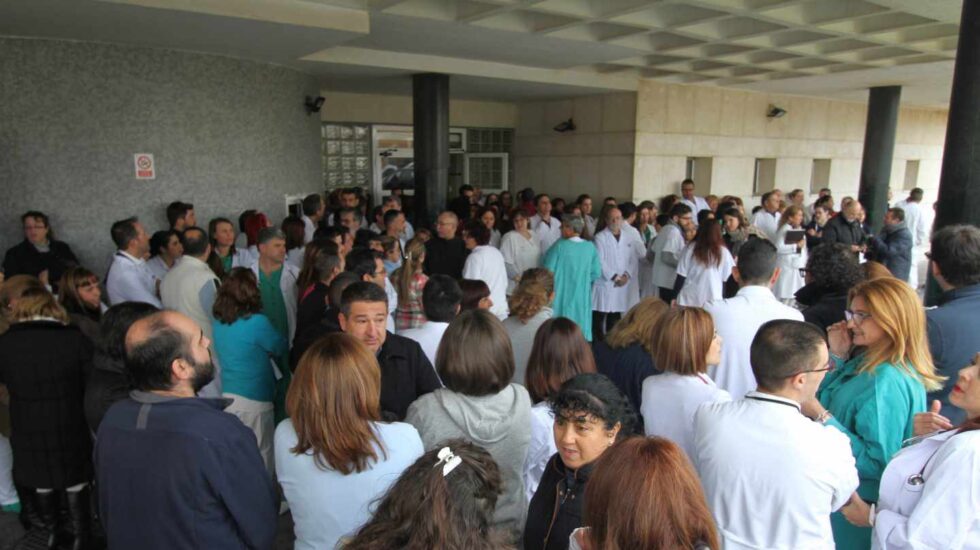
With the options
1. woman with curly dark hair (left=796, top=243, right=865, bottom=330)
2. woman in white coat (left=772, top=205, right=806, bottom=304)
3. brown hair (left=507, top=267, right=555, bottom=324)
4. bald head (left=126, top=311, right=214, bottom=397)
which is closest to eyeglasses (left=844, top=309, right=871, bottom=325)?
woman with curly dark hair (left=796, top=243, right=865, bottom=330)

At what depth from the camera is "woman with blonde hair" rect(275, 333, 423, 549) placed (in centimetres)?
196

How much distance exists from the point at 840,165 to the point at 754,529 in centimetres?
1715

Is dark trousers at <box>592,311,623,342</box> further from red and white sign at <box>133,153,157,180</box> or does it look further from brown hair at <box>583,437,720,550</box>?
brown hair at <box>583,437,720,550</box>

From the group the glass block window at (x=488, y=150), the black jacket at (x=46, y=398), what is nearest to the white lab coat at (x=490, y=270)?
the black jacket at (x=46, y=398)

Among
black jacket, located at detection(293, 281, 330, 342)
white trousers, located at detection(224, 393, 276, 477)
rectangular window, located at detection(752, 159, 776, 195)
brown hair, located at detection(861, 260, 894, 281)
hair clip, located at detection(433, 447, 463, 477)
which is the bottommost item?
white trousers, located at detection(224, 393, 276, 477)

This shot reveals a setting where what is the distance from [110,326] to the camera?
2.90 m

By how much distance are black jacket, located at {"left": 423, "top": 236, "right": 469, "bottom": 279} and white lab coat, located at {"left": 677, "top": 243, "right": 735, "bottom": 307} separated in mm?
2270

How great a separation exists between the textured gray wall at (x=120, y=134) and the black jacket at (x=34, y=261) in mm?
460

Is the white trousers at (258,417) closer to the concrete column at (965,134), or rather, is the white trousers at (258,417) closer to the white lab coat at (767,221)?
the concrete column at (965,134)

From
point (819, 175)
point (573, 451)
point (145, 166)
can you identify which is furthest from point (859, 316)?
point (819, 175)

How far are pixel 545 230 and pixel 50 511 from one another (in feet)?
21.9

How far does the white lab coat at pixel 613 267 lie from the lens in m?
7.38

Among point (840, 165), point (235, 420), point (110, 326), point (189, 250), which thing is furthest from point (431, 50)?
point (840, 165)

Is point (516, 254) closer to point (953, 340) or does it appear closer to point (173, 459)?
point (953, 340)
